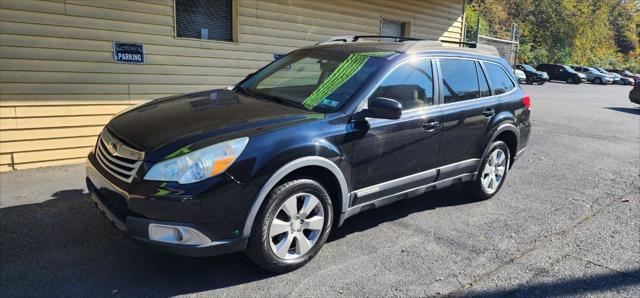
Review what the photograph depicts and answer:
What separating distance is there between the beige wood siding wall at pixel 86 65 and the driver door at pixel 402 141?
13.1ft

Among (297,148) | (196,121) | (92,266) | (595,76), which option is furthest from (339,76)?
(595,76)

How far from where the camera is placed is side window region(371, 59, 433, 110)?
12.6ft

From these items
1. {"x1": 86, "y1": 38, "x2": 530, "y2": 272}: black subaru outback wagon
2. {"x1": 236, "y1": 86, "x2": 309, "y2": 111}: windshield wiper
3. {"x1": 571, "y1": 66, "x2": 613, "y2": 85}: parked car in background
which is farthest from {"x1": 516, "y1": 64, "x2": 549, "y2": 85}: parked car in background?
{"x1": 236, "y1": 86, "x2": 309, "y2": 111}: windshield wiper

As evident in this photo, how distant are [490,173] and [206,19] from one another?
467cm

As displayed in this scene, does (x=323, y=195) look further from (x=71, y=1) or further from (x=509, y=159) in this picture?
(x=71, y=1)

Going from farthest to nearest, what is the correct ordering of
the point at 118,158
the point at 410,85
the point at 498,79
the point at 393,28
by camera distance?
1. the point at 393,28
2. the point at 498,79
3. the point at 410,85
4. the point at 118,158

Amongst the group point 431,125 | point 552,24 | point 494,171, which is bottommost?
point 494,171

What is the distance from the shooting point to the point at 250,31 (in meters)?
7.45

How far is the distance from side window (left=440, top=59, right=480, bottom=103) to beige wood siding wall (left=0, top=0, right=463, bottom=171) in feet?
12.9

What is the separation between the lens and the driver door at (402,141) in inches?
143

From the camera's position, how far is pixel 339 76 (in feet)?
12.9

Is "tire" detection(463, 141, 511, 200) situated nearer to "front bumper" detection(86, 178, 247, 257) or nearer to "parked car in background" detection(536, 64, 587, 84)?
"front bumper" detection(86, 178, 247, 257)

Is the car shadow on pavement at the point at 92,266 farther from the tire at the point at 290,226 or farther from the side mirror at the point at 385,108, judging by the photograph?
the side mirror at the point at 385,108

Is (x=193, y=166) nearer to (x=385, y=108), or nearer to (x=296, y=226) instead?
(x=296, y=226)
